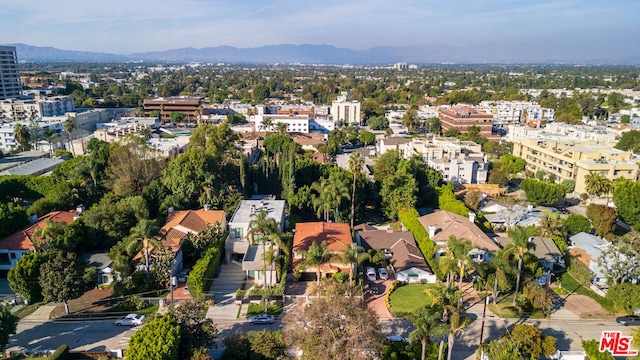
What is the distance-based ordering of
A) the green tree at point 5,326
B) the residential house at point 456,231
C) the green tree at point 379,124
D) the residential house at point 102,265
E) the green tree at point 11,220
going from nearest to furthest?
the green tree at point 5,326 → the residential house at point 102,265 → the residential house at point 456,231 → the green tree at point 11,220 → the green tree at point 379,124

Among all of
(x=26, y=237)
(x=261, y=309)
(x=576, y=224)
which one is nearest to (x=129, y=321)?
(x=261, y=309)

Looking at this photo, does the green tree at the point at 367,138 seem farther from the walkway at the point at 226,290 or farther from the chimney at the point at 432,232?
the walkway at the point at 226,290

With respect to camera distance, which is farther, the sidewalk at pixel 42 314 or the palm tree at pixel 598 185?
the palm tree at pixel 598 185

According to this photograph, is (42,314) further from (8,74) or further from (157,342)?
(8,74)

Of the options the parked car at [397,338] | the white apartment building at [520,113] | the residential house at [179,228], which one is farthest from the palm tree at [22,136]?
the white apartment building at [520,113]

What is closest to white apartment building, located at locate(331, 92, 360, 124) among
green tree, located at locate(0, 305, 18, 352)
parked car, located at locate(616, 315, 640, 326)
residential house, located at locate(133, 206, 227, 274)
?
residential house, located at locate(133, 206, 227, 274)

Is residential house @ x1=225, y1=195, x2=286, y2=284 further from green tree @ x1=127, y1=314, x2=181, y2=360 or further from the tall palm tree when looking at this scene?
the tall palm tree

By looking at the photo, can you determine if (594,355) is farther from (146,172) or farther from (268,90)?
(268,90)
